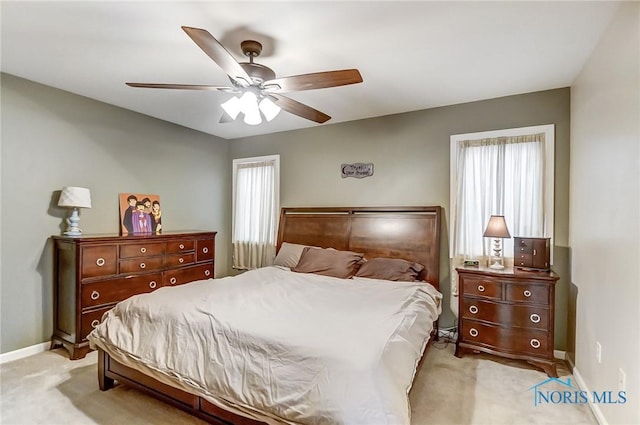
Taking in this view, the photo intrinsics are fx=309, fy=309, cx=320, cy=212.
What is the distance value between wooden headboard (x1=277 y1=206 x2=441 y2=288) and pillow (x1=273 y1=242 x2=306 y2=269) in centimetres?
25

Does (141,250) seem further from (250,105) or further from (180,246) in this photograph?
(250,105)

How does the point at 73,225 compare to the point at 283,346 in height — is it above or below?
above

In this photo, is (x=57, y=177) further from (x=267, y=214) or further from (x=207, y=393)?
(x=207, y=393)

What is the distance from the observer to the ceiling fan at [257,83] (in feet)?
6.24

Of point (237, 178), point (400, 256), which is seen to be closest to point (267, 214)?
point (237, 178)

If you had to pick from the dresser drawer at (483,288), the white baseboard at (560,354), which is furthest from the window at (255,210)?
the white baseboard at (560,354)

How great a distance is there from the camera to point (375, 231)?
12.5 ft

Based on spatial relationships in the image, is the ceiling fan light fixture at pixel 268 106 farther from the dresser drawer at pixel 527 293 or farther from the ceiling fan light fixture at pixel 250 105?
the dresser drawer at pixel 527 293

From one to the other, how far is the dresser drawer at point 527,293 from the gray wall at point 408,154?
0.48 metres

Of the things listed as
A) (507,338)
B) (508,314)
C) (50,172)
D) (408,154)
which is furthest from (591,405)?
(50,172)

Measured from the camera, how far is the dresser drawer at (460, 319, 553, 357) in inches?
104

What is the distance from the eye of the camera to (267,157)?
15.7 feet

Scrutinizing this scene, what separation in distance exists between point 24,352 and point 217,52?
3.38 m

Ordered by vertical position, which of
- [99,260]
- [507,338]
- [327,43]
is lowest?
[507,338]
